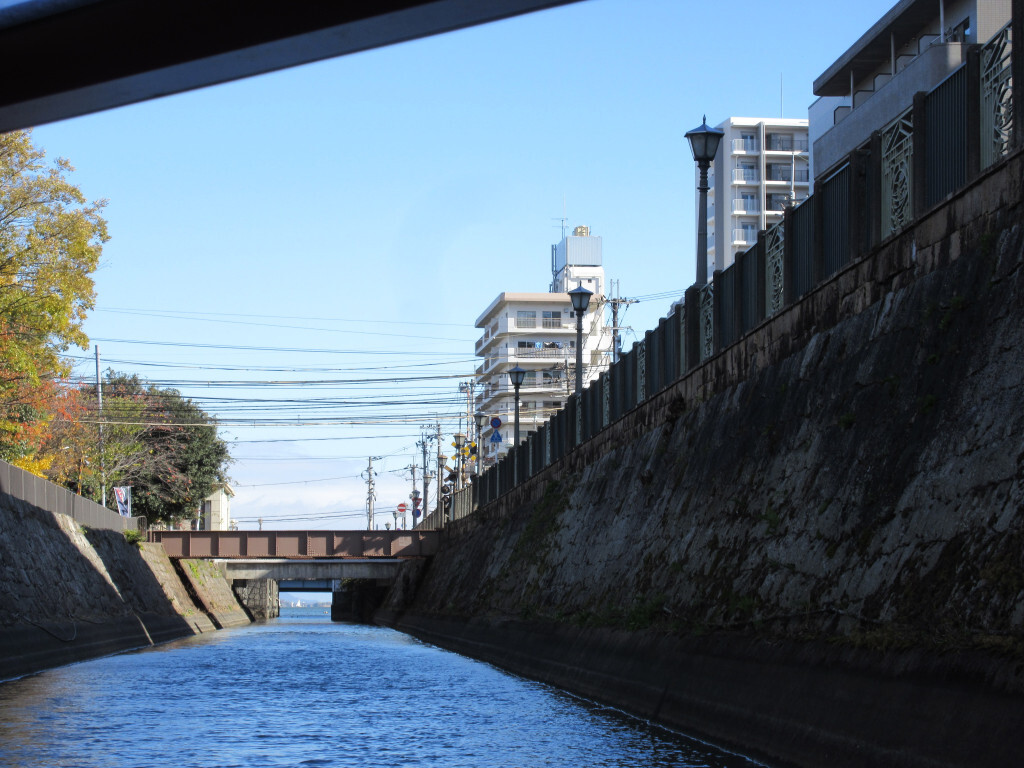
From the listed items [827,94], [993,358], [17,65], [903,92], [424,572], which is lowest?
[424,572]

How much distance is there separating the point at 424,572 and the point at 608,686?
48.9 meters

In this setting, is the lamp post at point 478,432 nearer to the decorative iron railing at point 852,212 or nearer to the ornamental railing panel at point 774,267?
the decorative iron railing at point 852,212

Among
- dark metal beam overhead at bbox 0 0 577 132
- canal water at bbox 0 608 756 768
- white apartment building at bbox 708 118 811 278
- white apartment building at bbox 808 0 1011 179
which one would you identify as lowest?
canal water at bbox 0 608 756 768

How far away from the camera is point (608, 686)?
1959 centimetres

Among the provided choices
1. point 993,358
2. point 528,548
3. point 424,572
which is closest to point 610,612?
point 993,358

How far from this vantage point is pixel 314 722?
1738 centimetres

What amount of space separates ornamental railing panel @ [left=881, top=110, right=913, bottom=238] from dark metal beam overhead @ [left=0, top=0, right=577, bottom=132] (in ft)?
32.2

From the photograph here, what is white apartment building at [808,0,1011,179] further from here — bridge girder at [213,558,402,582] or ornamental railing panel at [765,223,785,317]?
bridge girder at [213,558,402,582]

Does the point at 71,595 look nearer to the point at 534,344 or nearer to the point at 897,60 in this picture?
the point at 897,60

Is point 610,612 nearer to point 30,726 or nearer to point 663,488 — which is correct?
point 663,488

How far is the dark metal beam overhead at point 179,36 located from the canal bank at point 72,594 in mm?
20842

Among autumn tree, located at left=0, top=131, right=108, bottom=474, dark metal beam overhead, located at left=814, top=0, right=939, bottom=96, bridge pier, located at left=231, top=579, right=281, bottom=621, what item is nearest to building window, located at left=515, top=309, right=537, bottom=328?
bridge pier, located at left=231, top=579, right=281, bottom=621

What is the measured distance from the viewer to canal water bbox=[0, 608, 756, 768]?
44.2 feet

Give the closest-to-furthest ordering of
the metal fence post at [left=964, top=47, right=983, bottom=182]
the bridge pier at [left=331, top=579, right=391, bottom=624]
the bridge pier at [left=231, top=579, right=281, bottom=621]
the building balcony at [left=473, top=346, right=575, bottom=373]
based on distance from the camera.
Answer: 1. the metal fence post at [left=964, top=47, right=983, bottom=182]
2. the bridge pier at [left=331, top=579, right=391, bottom=624]
3. the bridge pier at [left=231, top=579, right=281, bottom=621]
4. the building balcony at [left=473, top=346, right=575, bottom=373]
